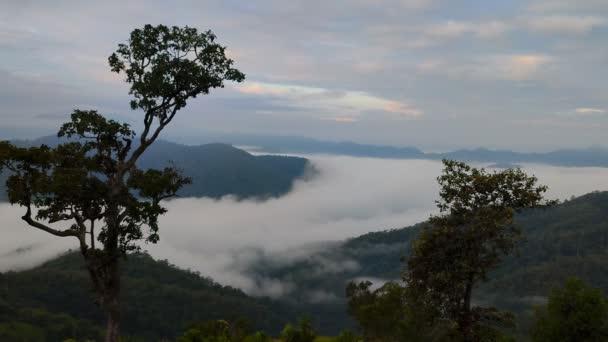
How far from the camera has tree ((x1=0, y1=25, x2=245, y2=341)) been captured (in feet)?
69.1

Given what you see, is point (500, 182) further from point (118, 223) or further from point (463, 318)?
point (118, 223)

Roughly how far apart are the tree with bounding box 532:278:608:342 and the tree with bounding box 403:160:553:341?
21239 millimetres

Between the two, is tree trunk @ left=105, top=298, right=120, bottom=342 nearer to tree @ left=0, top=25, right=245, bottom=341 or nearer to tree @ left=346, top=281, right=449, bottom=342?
tree @ left=0, top=25, right=245, bottom=341

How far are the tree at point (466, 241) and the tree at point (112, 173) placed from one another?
41.8ft

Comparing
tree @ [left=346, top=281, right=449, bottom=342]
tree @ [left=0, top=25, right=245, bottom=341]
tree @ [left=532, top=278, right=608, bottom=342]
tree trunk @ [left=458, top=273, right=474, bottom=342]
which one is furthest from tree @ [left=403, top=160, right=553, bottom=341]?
tree @ [left=346, top=281, right=449, bottom=342]

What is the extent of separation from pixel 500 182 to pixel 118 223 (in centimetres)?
1890

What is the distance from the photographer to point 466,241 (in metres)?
24.3

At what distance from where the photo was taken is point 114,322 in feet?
73.6

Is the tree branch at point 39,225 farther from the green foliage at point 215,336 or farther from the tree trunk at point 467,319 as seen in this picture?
the tree trunk at point 467,319

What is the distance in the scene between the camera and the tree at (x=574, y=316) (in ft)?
136

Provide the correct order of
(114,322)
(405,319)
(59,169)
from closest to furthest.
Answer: (59,169) < (114,322) < (405,319)

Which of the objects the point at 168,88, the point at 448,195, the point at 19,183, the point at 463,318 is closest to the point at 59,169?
the point at 19,183

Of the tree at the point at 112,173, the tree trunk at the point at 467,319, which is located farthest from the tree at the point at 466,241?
the tree at the point at 112,173

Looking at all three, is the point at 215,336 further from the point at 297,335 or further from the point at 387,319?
the point at 387,319
